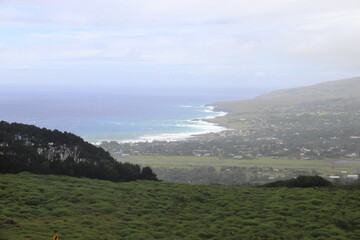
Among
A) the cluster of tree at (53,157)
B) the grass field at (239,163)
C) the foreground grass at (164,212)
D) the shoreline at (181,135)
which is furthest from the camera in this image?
the shoreline at (181,135)

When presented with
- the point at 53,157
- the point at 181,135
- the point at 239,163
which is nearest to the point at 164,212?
the point at 53,157

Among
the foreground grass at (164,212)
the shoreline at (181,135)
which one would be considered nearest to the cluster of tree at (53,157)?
the foreground grass at (164,212)

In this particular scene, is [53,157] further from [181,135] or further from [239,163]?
[181,135]

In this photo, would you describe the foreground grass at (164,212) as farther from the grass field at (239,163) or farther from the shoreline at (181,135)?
the shoreline at (181,135)

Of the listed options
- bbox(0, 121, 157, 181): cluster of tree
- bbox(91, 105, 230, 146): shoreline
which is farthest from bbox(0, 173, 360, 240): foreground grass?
bbox(91, 105, 230, 146): shoreline

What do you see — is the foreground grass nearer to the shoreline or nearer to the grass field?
the grass field

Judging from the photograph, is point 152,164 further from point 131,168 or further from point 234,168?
point 131,168
